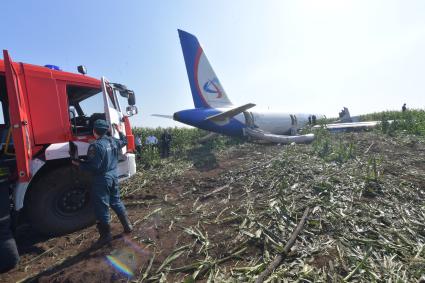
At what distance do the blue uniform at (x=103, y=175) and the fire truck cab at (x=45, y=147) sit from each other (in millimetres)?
485

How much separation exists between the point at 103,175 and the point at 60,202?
51.7 inches

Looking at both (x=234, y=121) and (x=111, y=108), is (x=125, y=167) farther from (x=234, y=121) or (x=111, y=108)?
(x=234, y=121)

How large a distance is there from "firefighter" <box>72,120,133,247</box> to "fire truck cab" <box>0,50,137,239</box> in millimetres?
472

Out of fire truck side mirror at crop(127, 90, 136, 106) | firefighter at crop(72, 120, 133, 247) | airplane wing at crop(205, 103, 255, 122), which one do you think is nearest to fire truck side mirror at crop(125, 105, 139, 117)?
fire truck side mirror at crop(127, 90, 136, 106)

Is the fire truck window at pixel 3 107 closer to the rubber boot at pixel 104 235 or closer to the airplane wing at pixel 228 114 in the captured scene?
the rubber boot at pixel 104 235

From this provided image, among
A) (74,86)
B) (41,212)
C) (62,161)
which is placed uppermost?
(74,86)

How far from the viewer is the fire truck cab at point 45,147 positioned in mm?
4555

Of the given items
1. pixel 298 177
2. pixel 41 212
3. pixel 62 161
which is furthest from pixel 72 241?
pixel 298 177

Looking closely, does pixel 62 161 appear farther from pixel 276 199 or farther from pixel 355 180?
pixel 355 180

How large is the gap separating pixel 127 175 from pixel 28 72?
9.02 feet

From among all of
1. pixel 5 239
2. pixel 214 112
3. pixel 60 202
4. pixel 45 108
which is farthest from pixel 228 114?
pixel 5 239

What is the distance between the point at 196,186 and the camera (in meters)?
8.14

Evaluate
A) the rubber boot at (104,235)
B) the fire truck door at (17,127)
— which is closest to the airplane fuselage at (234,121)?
the rubber boot at (104,235)

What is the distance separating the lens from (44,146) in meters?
5.16
